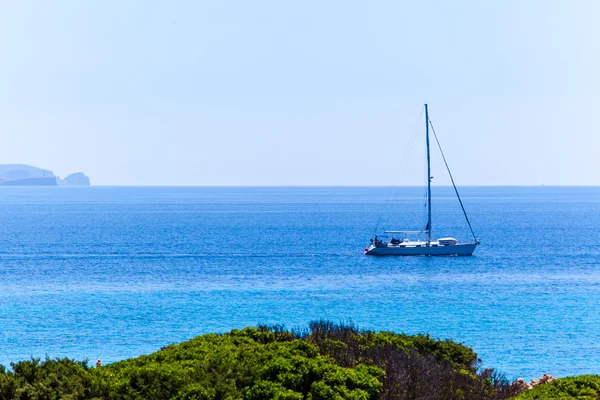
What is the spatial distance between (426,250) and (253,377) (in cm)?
7042

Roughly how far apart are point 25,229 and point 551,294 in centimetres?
9395

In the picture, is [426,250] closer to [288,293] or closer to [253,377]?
[288,293]

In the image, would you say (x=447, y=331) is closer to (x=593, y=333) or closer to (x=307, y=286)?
(x=593, y=333)

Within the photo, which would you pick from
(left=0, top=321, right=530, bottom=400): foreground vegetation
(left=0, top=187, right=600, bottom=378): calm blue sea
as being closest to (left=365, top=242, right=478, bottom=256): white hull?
(left=0, top=187, right=600, bottom=378): calm blue sea

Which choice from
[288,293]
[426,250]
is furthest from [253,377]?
[426,250]

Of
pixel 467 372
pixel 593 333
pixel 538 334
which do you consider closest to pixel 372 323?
pixel 538 334

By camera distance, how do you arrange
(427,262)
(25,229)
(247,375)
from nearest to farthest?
1. (247,375)
2. (427,262)
3. (25,229)

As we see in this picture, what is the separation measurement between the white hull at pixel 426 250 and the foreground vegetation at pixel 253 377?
218 feet

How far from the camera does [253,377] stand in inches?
575

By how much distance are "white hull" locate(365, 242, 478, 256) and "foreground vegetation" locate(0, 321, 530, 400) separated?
218 ft

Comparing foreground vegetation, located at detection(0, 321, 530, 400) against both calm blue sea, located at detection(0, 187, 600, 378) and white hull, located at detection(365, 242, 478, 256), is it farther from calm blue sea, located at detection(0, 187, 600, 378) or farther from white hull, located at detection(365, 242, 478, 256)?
white hull, located at detection(365, 242, 478, 256)

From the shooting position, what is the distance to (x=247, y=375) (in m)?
14.7

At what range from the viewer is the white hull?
273ft

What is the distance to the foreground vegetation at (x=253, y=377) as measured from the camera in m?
14.2
